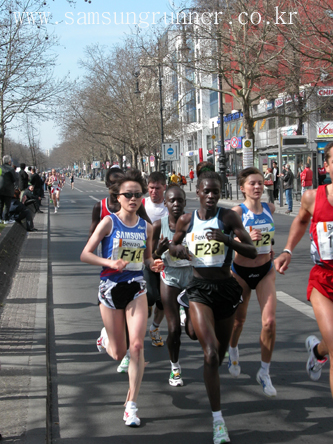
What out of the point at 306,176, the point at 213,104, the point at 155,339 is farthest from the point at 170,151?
the point at 213,104

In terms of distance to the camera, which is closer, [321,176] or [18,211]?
[18,211]

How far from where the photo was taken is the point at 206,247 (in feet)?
14.6

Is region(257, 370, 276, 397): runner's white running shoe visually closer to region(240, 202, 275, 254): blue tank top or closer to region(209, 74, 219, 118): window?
region(240, 202, 275, 254): blue tank top

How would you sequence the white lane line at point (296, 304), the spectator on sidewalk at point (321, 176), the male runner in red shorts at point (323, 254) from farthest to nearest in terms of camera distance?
1. the spectator on sidewalk at point (321, 176)
2. the white lane line at point (296, 304)
3. the male runner in red shorts at point (323, 254)

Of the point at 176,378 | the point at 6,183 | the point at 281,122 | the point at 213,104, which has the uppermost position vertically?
the point at 213,104

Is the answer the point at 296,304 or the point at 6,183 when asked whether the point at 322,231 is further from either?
the point at 6,183

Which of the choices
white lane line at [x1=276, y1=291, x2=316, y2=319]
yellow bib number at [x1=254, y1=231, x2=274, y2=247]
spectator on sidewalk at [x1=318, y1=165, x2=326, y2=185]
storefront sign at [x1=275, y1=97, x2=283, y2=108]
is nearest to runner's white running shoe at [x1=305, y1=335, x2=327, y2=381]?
yellow bib number at [x1=254, y1=231, x2=274, y2=247]

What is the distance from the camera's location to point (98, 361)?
19.7ft

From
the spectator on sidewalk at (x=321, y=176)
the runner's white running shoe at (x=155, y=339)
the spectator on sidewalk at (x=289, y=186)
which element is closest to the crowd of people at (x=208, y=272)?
the runner's white running shoe at (x=155, y=339)

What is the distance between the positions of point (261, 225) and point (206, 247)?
3.69ft

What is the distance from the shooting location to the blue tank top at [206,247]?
445cm

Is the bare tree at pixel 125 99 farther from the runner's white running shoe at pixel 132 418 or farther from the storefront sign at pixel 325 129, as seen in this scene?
the runner's white running shoe at pixel 132 418

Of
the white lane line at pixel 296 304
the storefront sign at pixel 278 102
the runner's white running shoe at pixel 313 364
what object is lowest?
the white lane line at pixel 296 304

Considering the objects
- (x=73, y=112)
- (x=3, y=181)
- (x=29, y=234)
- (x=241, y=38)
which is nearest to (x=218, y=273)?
(x=3, y=181)
